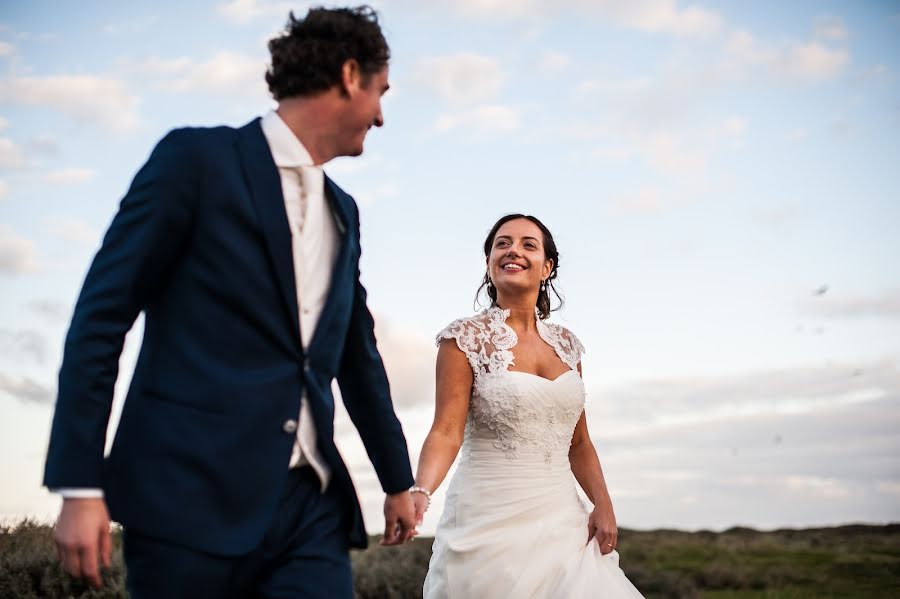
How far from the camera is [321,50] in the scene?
3.03 meters

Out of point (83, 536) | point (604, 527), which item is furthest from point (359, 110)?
point (604, 527)

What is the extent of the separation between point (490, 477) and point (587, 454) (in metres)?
0.68

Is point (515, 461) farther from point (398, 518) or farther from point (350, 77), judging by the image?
point (350, 77)

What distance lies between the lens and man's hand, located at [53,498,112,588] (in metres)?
2.44

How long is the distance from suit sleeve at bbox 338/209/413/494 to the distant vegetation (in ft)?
18.8

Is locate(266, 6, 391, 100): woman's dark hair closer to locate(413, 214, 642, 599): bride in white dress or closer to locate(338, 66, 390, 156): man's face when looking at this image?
locate(338, 66, 390, 156): man's face

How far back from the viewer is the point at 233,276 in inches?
109

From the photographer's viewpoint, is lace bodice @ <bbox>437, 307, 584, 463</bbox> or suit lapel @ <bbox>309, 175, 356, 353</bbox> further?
lace bodice @ <bbox>437, 307, 584, 463</bbox>

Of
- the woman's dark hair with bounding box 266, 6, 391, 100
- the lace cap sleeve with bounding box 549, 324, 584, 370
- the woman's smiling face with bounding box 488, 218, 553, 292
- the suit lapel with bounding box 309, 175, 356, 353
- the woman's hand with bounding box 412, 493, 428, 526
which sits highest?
the woman's smiling face with bounding box 488, 218, 553, 292

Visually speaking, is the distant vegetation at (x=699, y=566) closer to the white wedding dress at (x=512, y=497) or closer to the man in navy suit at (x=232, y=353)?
the white wedding dress at (x=512, y=497)

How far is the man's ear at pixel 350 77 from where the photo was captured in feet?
9.91

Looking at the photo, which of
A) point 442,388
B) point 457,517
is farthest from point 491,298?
point 457,517

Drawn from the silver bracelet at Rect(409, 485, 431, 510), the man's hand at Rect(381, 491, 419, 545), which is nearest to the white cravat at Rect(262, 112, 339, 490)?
the man's hand at Rect(381, 491, 419, 545)

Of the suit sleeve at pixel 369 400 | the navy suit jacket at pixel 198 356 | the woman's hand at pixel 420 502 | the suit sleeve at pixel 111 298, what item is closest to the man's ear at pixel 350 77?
the navy suit jacket at pixel 198 356
